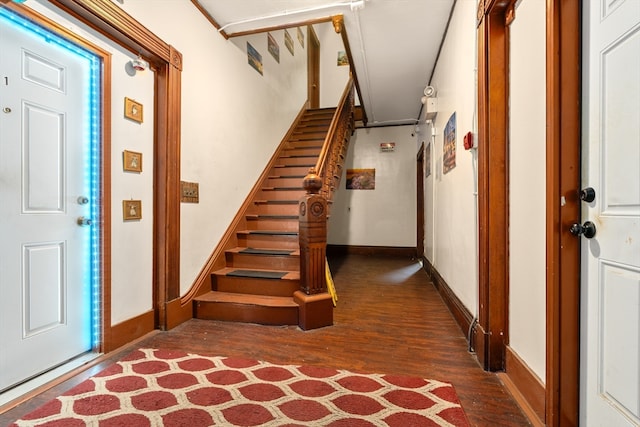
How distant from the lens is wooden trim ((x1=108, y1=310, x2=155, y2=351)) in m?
2.03

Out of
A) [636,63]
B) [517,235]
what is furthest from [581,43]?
[517,235]

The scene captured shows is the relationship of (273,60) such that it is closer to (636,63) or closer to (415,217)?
(415,217)

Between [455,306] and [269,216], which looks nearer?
[455,306]

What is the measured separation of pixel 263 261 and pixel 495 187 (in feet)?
7.43

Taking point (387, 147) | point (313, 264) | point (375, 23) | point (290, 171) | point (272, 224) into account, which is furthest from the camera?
point (387, 147)

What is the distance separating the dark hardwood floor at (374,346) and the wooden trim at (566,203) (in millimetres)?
336

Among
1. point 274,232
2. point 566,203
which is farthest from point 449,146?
point 274,232

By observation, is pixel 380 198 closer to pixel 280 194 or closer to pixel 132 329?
pixel 280 194

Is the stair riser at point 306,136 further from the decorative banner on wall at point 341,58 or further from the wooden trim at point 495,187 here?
the wooden trim at point 495,187

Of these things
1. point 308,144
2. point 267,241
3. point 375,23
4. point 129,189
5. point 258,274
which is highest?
point 375,23

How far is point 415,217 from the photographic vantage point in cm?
610

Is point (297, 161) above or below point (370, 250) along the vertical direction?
above

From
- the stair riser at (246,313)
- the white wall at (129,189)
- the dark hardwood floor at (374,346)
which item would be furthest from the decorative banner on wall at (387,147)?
the white wall at (129,189)

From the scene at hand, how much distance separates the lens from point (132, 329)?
7.04 ft
